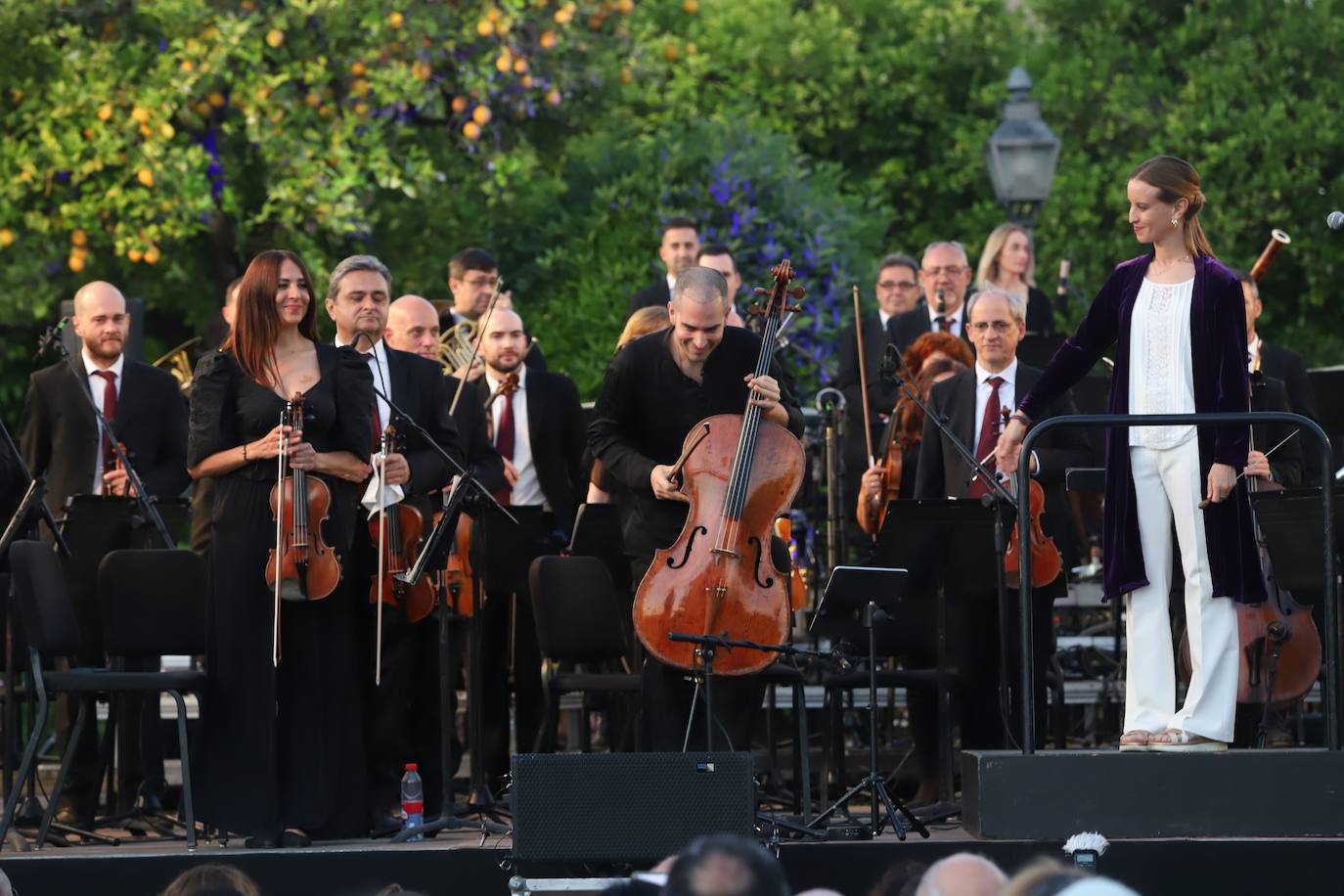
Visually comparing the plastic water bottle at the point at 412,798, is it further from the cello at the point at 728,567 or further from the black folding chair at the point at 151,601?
the cello at the point at 728,567

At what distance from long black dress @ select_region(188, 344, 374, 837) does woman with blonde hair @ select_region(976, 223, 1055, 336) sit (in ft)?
12.4

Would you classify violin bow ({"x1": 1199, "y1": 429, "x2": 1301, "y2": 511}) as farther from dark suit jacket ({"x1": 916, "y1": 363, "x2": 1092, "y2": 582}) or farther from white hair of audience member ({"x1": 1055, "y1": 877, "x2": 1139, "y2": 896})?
white hair of audience member ({"x1": 1055, "y1": 877, "x2": 1139, "y2": 896})

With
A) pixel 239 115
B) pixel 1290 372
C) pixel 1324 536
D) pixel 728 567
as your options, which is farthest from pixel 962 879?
pixel 239 115

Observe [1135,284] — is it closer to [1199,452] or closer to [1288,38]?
[1199,452]

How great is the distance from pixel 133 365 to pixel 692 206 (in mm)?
6236

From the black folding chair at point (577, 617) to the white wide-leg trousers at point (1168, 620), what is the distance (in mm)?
2025

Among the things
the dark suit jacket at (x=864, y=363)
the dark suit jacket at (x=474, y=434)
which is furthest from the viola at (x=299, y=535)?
Answer: the dark suit jacket at (x=864, y=363)

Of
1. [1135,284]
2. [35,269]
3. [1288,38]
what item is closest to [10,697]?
[1135,284]

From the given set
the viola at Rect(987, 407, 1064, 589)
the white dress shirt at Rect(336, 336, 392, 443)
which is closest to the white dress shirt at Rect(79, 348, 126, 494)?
the white dress shirt at Rect(336, 336, 392, 443)

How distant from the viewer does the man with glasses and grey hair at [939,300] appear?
404 inches

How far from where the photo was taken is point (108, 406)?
31.2ft

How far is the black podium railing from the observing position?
22.5 feet

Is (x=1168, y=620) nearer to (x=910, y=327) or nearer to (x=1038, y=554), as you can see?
(x=1038, y=554)

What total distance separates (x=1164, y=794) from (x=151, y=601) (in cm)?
354
